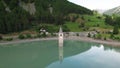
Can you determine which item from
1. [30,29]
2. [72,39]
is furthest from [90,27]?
[30,29]

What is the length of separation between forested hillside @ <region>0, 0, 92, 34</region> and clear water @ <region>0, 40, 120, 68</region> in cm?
1626

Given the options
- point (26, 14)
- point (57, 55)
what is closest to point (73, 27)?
point (26, 14)

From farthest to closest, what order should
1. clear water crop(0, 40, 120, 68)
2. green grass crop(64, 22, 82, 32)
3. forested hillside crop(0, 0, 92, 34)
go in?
green grass crop(64, 22, 82, 32)
forested hillside crop(0, 0, 92, 34)
clear water crop(0, 40, 120, 68)

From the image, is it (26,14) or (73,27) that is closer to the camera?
(26,14)

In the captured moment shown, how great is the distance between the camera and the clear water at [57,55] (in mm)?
53969

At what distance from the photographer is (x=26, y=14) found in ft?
366

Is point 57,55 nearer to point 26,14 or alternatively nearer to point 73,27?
point 73,27

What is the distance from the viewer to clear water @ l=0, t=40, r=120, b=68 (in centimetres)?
5397

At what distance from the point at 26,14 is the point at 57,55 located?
5115 centimetres

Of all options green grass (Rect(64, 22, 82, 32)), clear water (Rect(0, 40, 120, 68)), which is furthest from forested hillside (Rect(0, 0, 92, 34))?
clear water (Rect(0, 40, 120, 68))

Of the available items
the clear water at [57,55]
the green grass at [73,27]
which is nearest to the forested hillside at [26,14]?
the green grass at [73,27]

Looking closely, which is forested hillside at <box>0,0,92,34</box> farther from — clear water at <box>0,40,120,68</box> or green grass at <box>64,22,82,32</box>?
clear water at <box>0,40,120,68</box>

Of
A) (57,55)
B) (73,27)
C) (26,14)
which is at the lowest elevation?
(57,55)

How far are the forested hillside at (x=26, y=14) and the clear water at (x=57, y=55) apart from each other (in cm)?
1626
